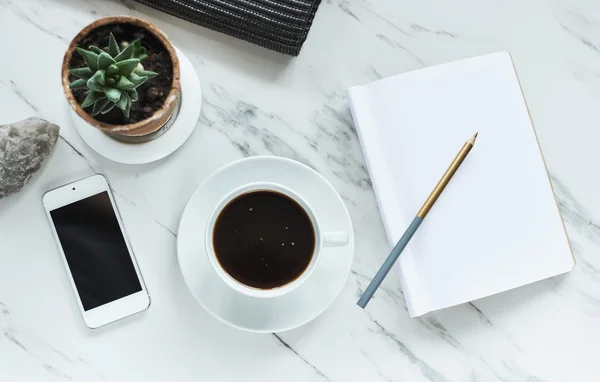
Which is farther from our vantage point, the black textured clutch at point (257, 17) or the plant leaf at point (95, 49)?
the black textured clutch at point (257, 17)

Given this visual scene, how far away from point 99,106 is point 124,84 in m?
0.05

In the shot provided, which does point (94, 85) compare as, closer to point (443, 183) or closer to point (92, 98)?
point (92, 98)

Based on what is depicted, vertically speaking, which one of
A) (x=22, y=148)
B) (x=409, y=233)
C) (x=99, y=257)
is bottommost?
(x=99, y=257)

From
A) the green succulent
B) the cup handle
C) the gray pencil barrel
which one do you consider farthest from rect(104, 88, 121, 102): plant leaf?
the gray pencil barrel

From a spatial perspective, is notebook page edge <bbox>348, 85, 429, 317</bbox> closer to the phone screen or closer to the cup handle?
the cup handle

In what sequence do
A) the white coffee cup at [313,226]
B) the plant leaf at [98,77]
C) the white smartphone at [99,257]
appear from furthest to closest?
the white smartphone at [99,257] → the white coffee cup at [313,226] → the plant leaf at [98,77]

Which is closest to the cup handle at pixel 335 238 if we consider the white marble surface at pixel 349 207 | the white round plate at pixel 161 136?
the white marble surface at pixel 349 207

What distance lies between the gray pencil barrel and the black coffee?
0.10m

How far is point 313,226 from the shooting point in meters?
0.70

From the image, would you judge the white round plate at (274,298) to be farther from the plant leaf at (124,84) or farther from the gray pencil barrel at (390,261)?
the plant leaf at (124,84)

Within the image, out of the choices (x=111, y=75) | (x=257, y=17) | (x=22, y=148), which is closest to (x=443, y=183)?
(x=257, y=17)

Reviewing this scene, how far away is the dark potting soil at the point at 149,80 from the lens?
0.62 m

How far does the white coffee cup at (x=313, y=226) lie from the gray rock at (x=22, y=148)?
0.27 m

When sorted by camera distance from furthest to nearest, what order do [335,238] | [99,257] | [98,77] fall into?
1. [99,257]
2. [335,238]
3. [98,77]
